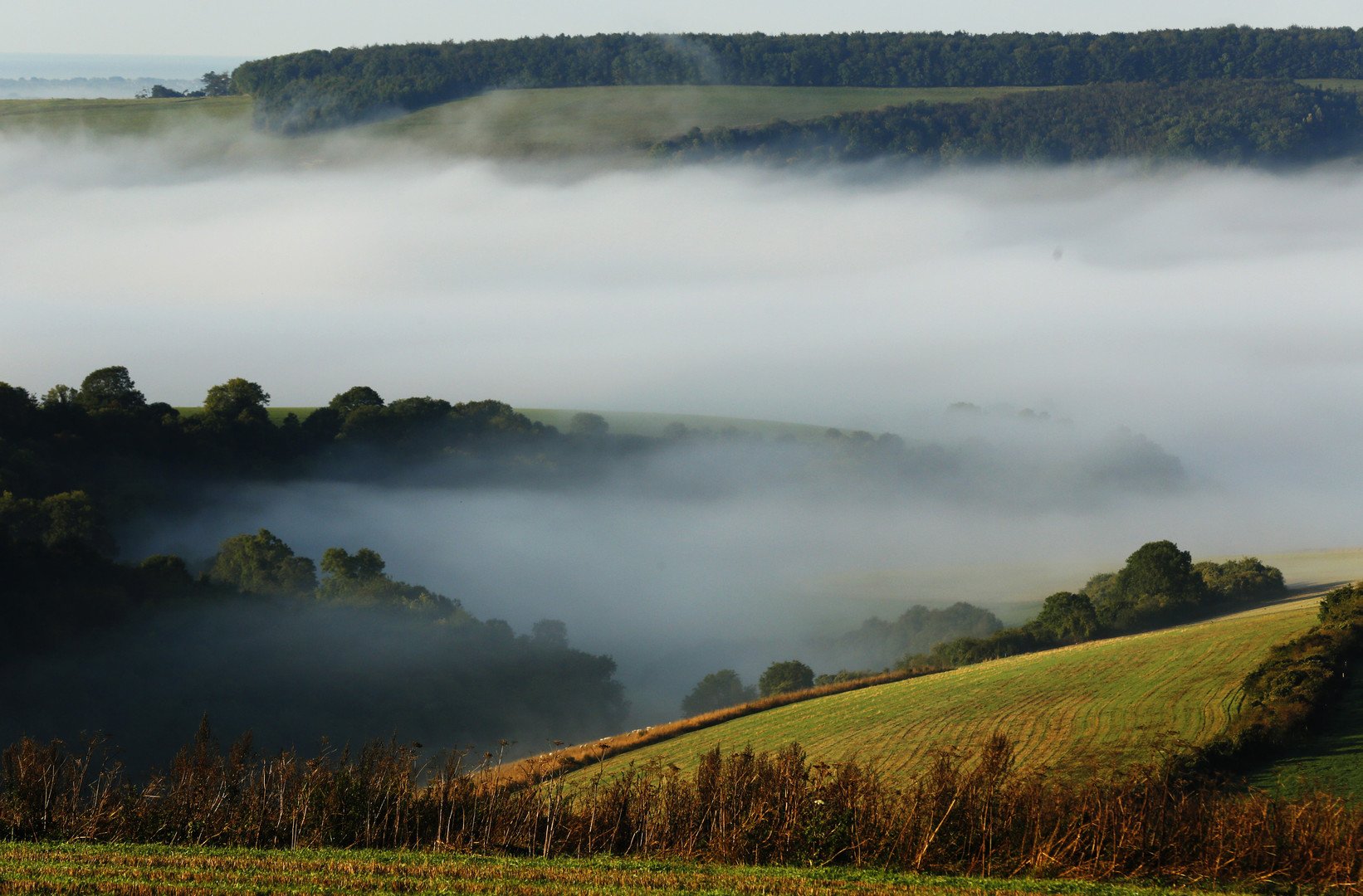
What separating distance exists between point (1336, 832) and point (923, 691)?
126 ft

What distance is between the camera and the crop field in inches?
1738

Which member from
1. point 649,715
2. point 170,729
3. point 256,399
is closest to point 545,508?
point 256,399

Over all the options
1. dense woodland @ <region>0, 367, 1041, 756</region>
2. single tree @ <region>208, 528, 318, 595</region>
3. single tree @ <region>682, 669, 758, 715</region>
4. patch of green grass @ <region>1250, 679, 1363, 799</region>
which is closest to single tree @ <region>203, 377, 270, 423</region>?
dense woodland @ <region>0, 367, 1041, 756</region>

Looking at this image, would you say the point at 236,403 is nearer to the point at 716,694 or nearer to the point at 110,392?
the point at 110,392

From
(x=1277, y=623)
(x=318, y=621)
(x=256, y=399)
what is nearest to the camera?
(x=1277, y=623)

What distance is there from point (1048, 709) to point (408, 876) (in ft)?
120

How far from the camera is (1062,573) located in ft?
440

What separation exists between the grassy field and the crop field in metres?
18.2

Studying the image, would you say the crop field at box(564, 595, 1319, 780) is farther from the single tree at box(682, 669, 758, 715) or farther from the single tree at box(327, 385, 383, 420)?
the single tree at box(327, 385, 383, 420)

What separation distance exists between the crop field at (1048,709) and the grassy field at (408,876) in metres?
18.2

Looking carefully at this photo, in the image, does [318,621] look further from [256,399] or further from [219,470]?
[256,399]

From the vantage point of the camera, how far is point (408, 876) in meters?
20.0

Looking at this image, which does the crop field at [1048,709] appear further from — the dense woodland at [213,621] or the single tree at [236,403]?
the single tree at [236,403]

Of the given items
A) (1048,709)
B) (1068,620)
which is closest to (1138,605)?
(1068,620)
